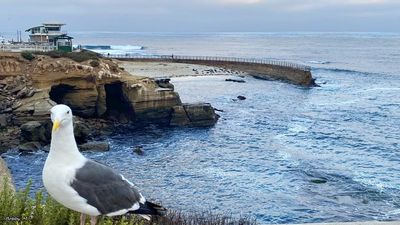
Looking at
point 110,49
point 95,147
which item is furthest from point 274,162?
point 110,49

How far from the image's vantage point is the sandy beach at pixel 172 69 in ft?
248

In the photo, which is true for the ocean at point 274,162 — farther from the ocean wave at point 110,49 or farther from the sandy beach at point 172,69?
the ocean wave at point 110,49

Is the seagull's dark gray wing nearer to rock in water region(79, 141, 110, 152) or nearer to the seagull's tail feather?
the seagull's tail feather

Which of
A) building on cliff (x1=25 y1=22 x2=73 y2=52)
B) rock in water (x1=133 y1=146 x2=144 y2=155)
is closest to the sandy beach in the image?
building on cliff (x1=25 y1=22 x2=73 y2=52)

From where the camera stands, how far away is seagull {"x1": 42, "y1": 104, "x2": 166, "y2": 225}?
511 centimetres

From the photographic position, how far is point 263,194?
2266 cm

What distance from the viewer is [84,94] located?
37.8 meters

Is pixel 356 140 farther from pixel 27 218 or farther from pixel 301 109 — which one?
pixel 27 218

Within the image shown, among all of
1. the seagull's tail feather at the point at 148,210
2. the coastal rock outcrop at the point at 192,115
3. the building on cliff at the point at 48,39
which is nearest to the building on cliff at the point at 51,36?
the building on cliff at the point at 48,39

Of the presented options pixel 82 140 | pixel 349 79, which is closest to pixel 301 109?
pixel 82 140

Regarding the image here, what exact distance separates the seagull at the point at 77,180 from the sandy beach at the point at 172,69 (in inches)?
2633

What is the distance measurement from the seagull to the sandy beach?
66.9 m

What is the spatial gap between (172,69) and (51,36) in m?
23.0

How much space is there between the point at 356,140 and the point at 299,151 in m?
5.58
